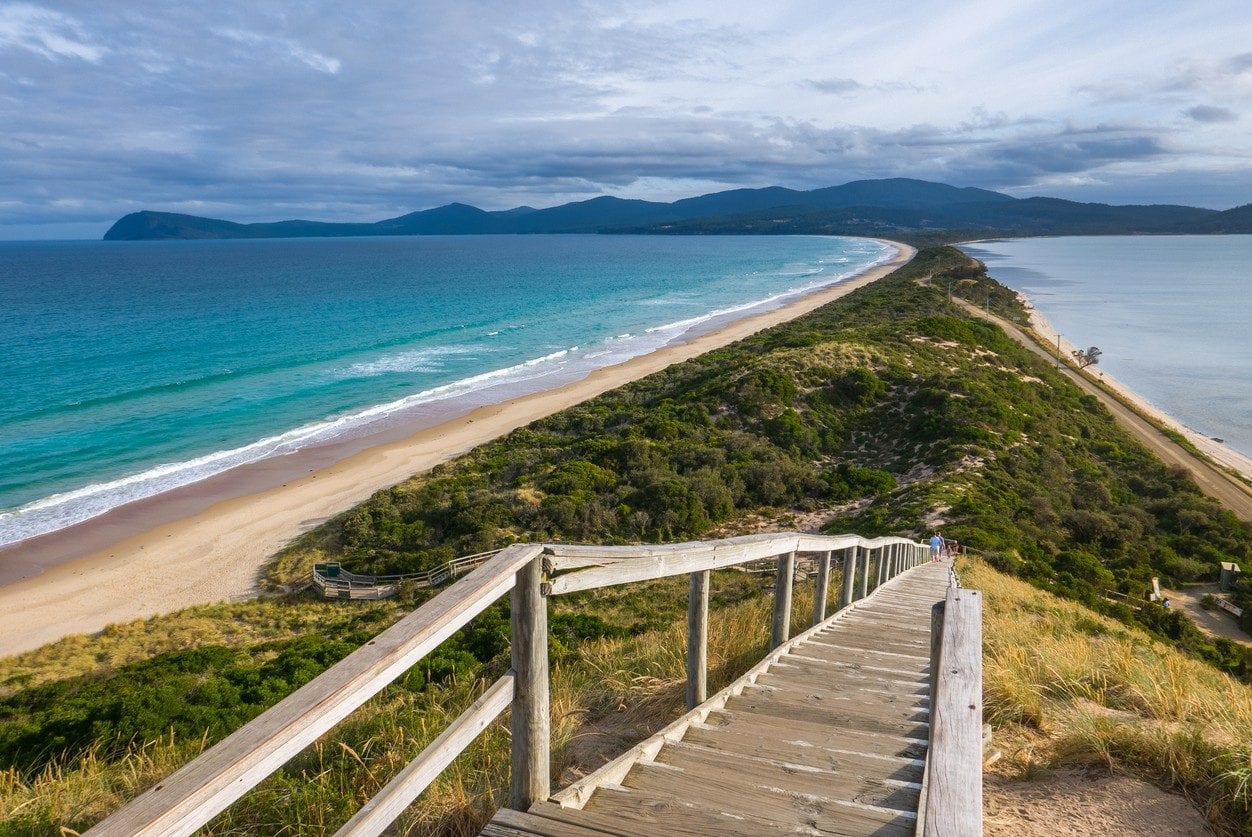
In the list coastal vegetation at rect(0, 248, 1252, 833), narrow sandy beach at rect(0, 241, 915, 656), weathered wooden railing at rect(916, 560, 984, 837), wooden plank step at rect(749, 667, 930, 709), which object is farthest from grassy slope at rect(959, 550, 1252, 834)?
narrow sandy beach at rect(0, 241, 915, 656)

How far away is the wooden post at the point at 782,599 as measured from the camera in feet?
16.7

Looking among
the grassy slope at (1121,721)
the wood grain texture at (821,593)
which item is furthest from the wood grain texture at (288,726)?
the wood grain texture at (821,593)

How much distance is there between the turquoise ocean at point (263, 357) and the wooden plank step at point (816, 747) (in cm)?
2490

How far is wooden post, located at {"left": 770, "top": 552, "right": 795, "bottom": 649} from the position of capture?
16.7ft

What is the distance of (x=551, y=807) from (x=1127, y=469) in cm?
3155

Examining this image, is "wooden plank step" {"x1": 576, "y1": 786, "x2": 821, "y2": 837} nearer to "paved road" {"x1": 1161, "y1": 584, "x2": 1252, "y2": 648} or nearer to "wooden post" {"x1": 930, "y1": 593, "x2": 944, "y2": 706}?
"wooden post" {"x1": 930, "y1": 593, "x2": 944, "y2": 706}

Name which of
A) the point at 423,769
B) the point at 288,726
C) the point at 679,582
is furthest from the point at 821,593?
the point at 679,582

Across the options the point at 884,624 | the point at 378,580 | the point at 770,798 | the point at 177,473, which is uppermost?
the point at 770,798

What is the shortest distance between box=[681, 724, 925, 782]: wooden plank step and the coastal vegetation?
0.73 meters

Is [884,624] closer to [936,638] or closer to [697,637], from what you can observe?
[697,637]

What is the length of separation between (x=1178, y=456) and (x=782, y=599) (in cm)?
3432

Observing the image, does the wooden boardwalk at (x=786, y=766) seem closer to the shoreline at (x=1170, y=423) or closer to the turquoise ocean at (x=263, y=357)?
the turquoise ocean at (x=263, y=357)

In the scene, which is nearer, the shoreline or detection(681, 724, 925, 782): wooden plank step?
detection(681, 724, 925, 782): wooden plank step

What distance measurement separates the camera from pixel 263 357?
4694 centimetres
